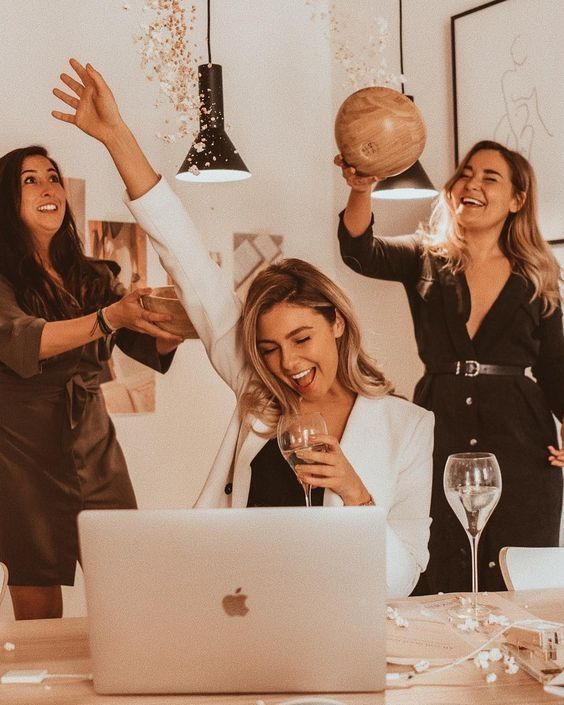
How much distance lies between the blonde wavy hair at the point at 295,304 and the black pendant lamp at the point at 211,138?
2.68 ft

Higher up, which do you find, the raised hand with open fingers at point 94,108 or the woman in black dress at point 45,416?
the raised hand with open fingers at point 94,108

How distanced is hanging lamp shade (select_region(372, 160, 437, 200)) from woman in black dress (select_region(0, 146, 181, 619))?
879 millimetres

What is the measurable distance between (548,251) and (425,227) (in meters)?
0.72

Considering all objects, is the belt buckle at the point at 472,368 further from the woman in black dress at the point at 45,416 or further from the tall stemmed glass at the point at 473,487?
the tall stemmed glass at the point at 473,487

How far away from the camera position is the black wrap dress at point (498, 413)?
275 cm

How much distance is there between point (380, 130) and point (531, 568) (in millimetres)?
1033

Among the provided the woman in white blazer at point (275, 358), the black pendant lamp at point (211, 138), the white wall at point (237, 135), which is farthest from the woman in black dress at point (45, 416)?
the woman in white blazer at point (275, 358)

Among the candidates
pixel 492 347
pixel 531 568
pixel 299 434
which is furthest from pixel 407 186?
pixel 299 434

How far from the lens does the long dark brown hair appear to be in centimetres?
303

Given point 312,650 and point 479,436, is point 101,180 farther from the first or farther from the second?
point 312,650

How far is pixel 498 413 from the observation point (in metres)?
2.76

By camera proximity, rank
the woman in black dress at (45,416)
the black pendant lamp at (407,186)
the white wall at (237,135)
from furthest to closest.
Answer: the white wall at (237,135) < the black pendant lamp at (407,186) < the woman in black dress at (45,416)

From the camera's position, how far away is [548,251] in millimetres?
2869

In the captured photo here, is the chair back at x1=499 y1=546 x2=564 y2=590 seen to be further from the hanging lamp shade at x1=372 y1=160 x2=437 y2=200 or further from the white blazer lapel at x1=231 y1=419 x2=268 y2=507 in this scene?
the hanging lamp shade at x1=372 y1=160 x2=437 y2=200
